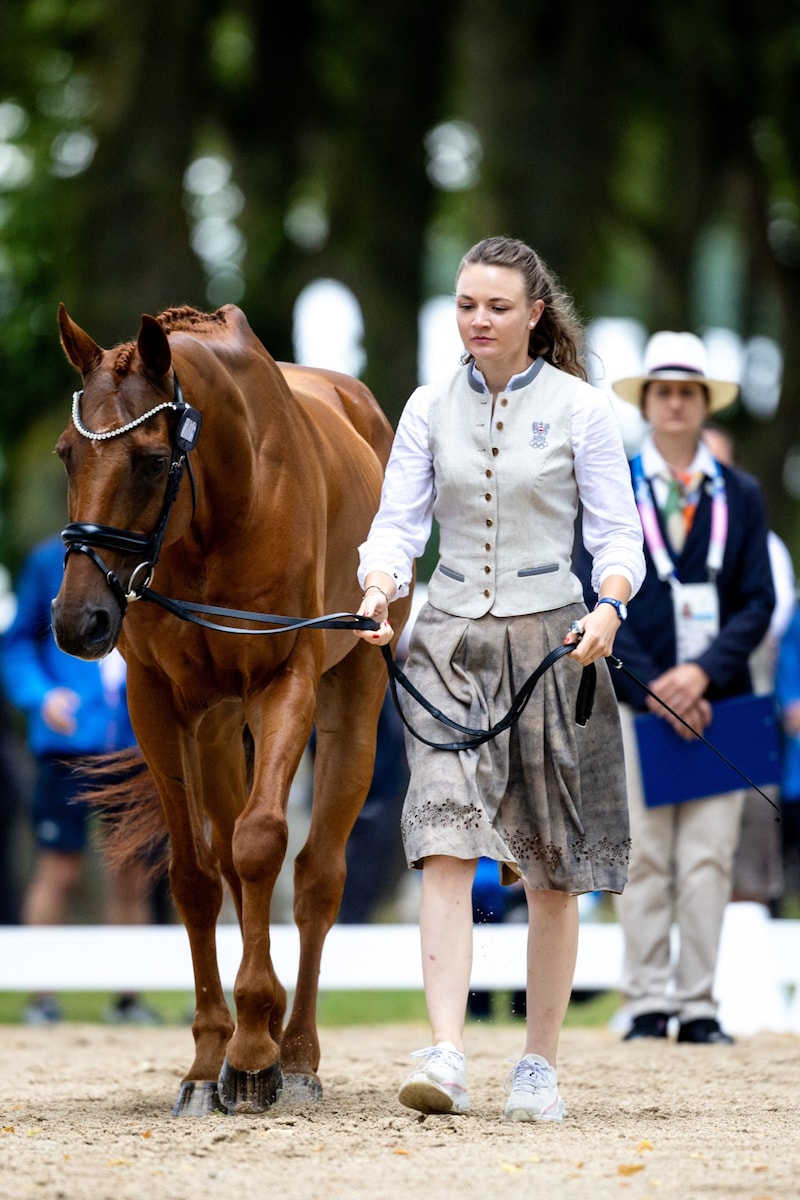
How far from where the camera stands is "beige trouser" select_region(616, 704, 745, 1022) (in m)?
7.82

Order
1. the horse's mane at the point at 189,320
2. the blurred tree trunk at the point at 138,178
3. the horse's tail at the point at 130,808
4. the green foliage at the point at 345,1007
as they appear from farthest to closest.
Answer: the blurred tree trunk at the point at 138,178
the green foliage at the point at 345,1007
the horse's tail at the point at 130,808
the horse's mane at the point at 189,320

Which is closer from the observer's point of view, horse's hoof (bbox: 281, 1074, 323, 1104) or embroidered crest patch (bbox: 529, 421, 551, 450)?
embroidered crest patch (bbox: 529, 421, 551, 450)

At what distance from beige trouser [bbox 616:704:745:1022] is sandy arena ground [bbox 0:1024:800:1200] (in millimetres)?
556

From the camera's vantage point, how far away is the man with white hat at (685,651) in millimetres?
7773

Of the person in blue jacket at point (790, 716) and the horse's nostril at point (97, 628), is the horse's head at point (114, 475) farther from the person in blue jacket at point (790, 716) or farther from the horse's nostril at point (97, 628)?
the person in blue jacket at point (790, 716)

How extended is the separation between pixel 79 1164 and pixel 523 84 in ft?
37.7

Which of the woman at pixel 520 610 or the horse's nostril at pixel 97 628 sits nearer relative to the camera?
the horse's nostril at pixel 97 628

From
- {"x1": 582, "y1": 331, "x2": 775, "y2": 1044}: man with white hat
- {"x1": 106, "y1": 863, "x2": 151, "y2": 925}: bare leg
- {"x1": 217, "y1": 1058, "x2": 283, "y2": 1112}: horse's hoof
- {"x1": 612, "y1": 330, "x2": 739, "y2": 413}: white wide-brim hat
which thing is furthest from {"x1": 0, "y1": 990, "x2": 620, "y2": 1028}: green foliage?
{"x1": 217, "y1": 1058, "x2": 283, "y2": 1112}: horse's hoof

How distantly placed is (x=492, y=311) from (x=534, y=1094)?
7.04 feet

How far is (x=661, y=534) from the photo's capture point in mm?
7898

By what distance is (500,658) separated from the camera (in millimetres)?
5156

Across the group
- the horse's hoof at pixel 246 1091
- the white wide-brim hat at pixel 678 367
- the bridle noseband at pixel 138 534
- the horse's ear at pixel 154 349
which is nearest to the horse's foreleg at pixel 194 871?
the horse's hoof at pixel 246 1091

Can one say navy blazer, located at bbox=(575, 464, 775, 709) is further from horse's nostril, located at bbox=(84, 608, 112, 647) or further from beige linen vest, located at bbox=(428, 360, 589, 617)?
horse's nostril, located at bbox=(84, 608, 112, 647)

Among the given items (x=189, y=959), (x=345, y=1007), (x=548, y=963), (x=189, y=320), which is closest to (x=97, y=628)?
(x=189, y=320)
